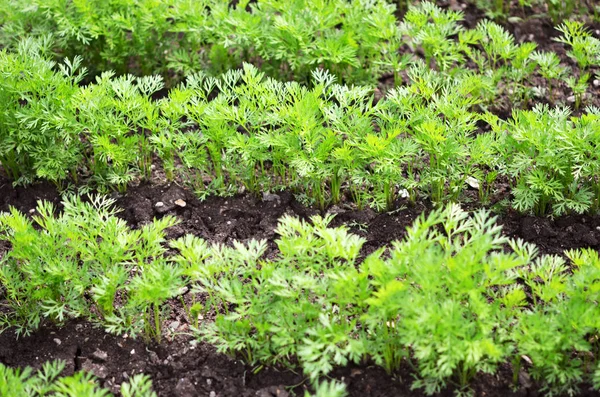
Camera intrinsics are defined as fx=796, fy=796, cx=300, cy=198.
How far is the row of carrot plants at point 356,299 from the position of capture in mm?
3010

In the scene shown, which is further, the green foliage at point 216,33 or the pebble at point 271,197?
the green foliage at point 216,33

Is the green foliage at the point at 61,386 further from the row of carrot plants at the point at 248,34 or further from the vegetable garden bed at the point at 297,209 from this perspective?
the row of carrot plants at the point at 248,34

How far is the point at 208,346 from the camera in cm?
355

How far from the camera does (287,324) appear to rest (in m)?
3.19

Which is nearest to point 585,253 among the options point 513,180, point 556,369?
point 556,369

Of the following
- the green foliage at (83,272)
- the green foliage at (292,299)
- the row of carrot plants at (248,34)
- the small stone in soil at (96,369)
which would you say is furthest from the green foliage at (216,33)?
the small stone in soil at (96,369)

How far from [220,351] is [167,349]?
1.00ft

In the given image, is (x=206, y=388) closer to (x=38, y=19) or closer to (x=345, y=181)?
(x=345, y=181)

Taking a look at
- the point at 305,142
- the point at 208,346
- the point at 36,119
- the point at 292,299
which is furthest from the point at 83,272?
the point at 305,142

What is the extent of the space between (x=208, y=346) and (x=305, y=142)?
1.15 m

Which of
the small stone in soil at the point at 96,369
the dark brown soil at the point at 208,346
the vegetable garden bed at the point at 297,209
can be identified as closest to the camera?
the vegetable garden bed at the point at 297,209

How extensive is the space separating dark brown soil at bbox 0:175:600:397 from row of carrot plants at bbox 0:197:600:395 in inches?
2.6

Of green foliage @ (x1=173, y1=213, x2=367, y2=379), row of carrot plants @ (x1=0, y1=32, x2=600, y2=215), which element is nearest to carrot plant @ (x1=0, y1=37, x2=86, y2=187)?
row of carrot plants @ (x1=0, y1=32, x2=600, y2=215)

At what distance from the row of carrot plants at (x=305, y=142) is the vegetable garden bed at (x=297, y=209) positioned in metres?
0.02
